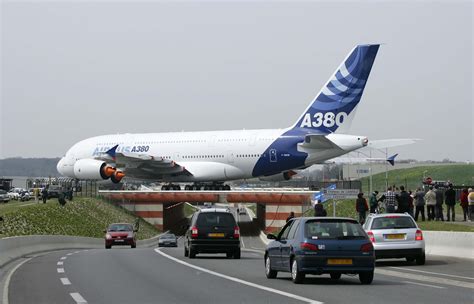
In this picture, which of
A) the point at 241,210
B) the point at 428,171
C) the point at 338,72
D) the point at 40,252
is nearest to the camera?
the point at 40,252

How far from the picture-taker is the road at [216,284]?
51.6ft

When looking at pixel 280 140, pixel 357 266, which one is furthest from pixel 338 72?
pixel 357 266

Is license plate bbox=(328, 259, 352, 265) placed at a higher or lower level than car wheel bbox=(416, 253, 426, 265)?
higher

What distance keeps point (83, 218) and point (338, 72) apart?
72.9ft

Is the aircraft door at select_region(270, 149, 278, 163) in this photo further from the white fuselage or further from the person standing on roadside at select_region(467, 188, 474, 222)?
the person standing on roadside at select_region(467, 188, 474, 222)

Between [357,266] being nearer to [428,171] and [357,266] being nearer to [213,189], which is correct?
[213,189]

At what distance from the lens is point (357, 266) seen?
18344 mm

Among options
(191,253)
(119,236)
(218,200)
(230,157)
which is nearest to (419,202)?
(191,253)

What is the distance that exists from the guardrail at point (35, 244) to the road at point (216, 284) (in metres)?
3.02

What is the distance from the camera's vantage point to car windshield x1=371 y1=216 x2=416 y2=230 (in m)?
25.5

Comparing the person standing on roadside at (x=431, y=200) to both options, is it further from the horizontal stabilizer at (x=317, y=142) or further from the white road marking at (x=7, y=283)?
the horizontal stabilizer at (x=317, y=142)

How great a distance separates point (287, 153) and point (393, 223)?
40535mm

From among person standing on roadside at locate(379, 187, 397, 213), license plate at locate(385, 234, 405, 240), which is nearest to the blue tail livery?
person standing on roadside at locate(379, 187, 397, 213)

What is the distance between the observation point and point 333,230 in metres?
18.7
